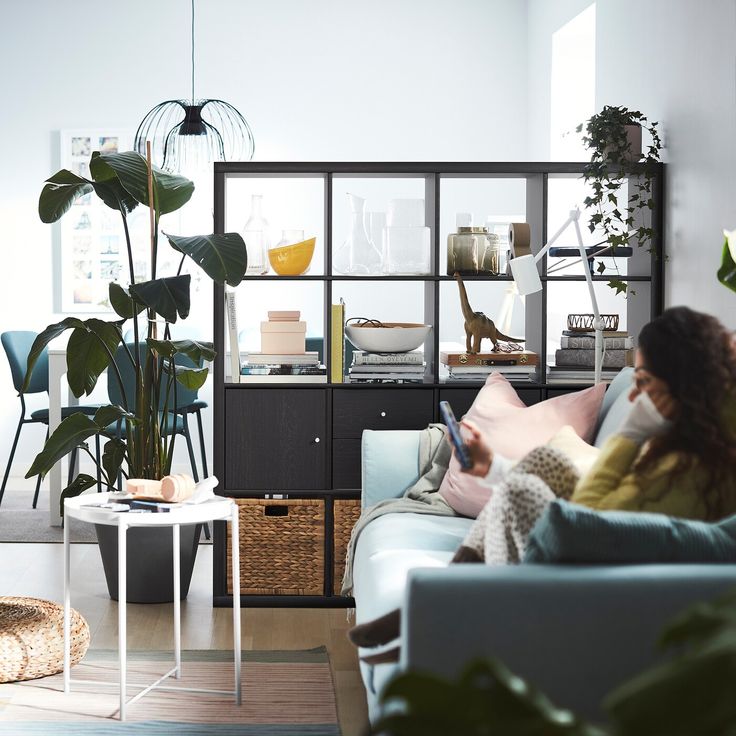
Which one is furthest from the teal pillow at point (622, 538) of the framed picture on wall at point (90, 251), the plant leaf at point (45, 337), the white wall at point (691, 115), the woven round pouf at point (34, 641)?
the framed picture on wall at point (90, 251)

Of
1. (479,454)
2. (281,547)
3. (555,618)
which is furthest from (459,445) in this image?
(281,547)

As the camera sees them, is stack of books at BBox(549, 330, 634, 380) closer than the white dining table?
Yes

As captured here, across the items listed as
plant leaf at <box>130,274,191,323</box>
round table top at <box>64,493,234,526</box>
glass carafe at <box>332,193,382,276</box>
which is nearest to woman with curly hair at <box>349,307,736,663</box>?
round table top at <box>64,493,234,526</box>

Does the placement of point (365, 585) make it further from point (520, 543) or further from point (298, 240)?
point (298, 240)

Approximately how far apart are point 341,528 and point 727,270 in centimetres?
156

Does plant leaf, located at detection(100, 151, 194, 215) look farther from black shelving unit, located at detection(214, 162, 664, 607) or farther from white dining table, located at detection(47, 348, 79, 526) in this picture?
white dining table, located at detection(47, 348, 79, 526)

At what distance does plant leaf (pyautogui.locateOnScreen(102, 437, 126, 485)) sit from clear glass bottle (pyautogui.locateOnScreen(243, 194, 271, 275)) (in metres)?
0.73

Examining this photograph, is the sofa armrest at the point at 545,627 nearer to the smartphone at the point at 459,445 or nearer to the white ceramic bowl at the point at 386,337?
the smartphone at the point at 459,445

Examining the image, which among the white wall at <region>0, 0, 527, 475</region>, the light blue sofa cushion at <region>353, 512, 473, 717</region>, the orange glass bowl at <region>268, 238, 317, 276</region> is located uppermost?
the white wall at <region>0, 0, 527, 475</region>

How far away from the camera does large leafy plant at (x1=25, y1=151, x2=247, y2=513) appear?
10.3 feet

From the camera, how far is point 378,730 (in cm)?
88

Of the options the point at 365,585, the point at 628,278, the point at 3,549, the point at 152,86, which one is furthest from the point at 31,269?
the point at 365,585

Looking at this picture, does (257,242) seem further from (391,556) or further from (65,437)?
(391,556)

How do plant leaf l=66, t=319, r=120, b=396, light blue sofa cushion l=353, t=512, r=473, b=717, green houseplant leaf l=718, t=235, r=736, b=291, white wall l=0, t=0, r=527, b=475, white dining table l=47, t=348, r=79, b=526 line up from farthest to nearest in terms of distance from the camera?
white wall l=0, t=0, r=527, b=475 < white dining table l=47, t=348, r=79, b=526 < plant leaf l=66, t=319, r=120, b=396 < green houseplant leaf l=718, t=235, r=736, b=291 < light blue sofa cushion l=353, t=512, r=473, b=717
